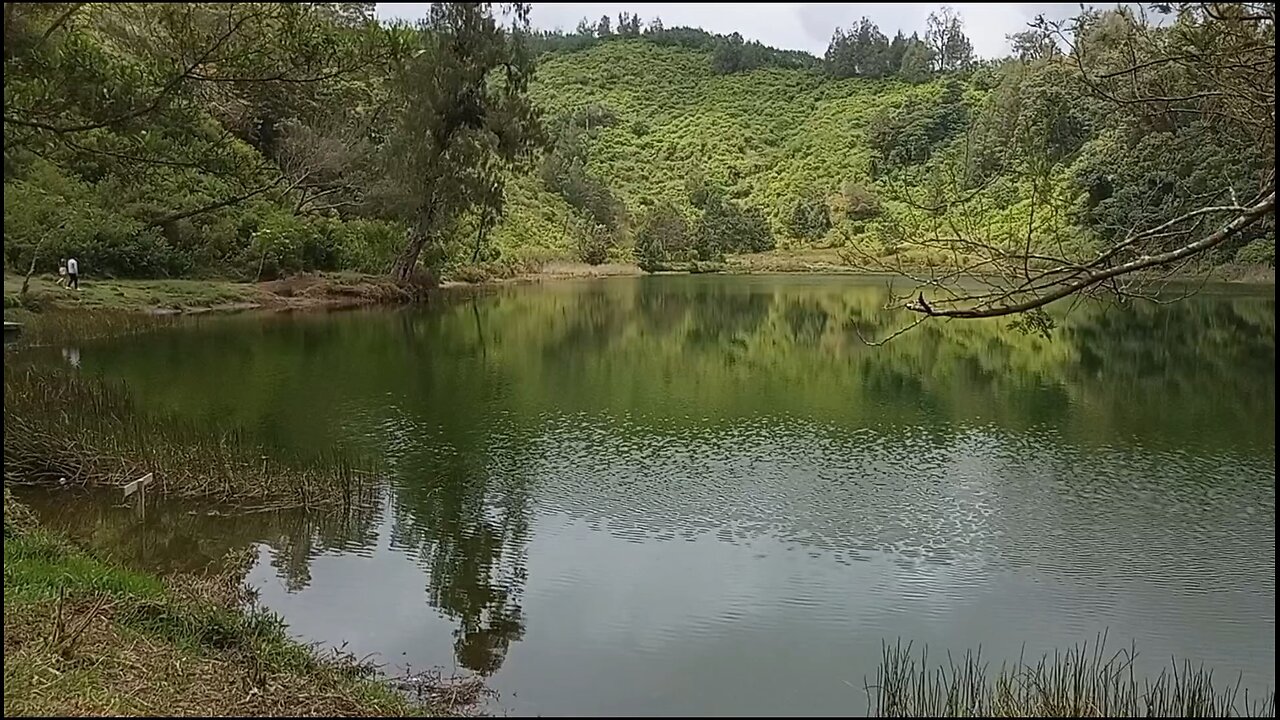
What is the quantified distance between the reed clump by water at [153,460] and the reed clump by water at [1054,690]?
213 inches

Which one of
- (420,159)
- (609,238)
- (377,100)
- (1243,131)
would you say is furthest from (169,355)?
(609,238)

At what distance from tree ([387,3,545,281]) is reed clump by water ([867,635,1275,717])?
82.0ft

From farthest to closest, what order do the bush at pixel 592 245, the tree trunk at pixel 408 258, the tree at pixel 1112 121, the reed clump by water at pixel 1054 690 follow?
the bush at pixel 592 245, the tree trunk at pixel 408 258, the reed clump by water at pixel 1054 690, the tree at pixel 1112 121

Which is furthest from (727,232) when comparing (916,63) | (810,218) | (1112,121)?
(1112,121)

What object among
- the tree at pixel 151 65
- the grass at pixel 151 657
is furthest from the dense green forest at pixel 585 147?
the grass at pixel 151 657

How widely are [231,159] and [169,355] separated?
1065 centimetres

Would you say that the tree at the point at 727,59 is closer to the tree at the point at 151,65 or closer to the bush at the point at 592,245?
the bush at the point at 592,245

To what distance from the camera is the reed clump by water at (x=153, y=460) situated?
9.24m

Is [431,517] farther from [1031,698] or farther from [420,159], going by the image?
[420,159]

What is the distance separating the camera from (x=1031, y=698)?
5.53 m

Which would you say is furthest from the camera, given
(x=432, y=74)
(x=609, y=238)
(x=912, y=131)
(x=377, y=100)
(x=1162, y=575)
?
(x=609, y=238)

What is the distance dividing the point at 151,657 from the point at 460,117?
27.1 metres

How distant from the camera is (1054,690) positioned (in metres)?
5.56

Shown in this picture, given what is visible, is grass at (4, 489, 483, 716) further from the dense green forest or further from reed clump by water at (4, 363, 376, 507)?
the dense green forest
